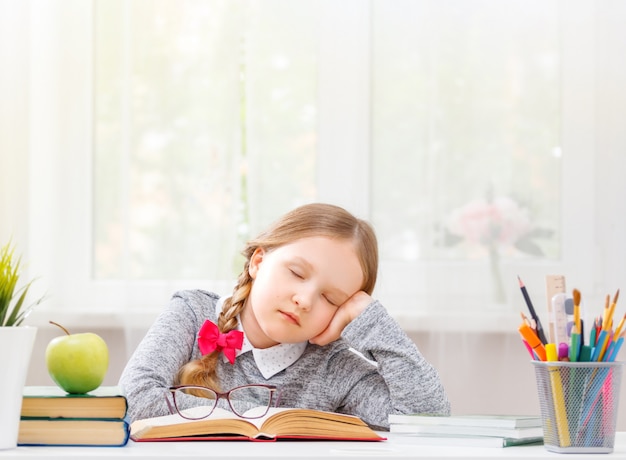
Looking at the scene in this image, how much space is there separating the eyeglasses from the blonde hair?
0.06 m

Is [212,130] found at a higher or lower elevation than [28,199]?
higher

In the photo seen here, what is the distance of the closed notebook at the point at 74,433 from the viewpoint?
102 cm

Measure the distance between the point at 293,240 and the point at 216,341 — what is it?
21 centimetres

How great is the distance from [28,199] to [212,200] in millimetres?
494

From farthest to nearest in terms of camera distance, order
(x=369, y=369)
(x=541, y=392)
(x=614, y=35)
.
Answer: (x=614, y=35) < (x=369, y=369) < (x=541, y=392)

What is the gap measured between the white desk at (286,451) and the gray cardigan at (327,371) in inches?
12.5

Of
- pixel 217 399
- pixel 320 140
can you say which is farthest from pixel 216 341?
pixel 320 140

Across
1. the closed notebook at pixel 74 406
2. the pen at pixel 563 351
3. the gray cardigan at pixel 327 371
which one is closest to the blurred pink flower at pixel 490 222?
the gray cardigan at pixel 327 371

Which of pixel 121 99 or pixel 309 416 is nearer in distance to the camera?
pixel 309 416

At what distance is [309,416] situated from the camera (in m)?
1.13

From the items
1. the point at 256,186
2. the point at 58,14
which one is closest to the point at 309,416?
the point at 256,186

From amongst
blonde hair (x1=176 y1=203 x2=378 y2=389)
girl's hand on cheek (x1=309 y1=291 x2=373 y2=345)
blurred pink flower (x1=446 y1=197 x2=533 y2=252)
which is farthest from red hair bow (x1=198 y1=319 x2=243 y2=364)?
blurred pink flower (x1=446 y1=197 x2=533 y2=252)

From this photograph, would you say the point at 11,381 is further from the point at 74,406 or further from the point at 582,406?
the point at 582,406

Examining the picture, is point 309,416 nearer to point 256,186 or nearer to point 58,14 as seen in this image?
point 256,186
